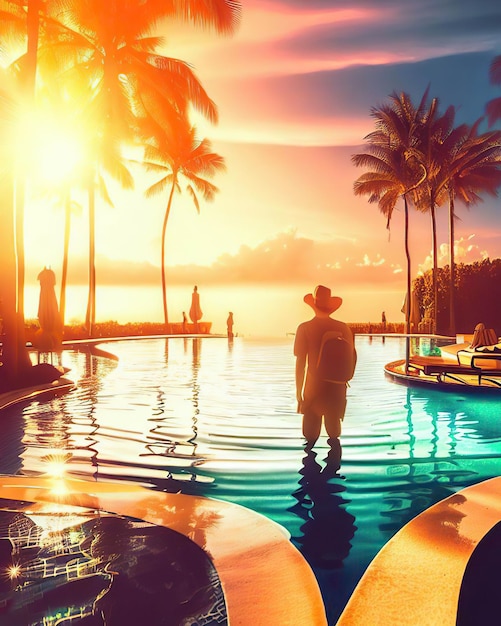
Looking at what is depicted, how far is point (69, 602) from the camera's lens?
3.09m

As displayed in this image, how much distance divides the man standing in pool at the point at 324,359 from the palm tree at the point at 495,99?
81.7 feet

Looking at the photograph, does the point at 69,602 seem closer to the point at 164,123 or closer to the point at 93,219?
the point at 164,123

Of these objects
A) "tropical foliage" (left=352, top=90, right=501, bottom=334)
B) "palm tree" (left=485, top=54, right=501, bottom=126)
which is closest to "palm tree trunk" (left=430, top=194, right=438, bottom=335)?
"tropical foliage" (left=352, top=90, right=501, bottom=334)

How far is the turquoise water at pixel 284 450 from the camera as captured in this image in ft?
14.8

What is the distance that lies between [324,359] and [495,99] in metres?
25.6

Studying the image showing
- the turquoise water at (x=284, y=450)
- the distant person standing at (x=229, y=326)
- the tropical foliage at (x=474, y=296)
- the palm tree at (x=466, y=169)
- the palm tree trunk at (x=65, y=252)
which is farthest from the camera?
the distant person standing at (x=229, y=326)

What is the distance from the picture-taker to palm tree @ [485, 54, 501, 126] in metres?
26.9

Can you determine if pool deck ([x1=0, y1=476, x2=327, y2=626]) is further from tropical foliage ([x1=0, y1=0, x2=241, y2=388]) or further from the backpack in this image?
tropical foliage ([x1=0, y1=0, x2=241, y2=388])

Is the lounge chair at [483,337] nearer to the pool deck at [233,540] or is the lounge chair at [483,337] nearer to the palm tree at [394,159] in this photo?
the pool deck at [233,540]

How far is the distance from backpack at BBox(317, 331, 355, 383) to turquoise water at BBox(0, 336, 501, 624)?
0.98 metres

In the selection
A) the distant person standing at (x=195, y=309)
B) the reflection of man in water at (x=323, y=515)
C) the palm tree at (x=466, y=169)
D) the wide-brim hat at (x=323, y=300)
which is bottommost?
the reflection of man in water at (x=323, y=515)

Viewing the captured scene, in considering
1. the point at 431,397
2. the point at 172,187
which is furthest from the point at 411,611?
the point at 172,187

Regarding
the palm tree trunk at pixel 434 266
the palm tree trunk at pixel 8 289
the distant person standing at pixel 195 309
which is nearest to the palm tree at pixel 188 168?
the distant person standing at pixel 195 309

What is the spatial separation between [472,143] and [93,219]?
19854 millimetres
